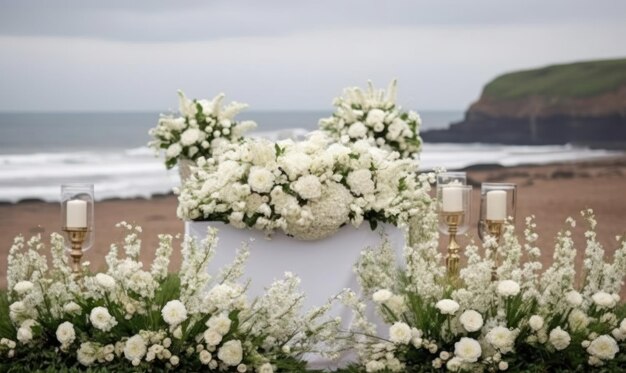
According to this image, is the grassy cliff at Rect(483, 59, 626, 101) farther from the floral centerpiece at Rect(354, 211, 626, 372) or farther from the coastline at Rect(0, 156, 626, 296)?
the floral centerpiece at Rect(354, 211, 626, 372)

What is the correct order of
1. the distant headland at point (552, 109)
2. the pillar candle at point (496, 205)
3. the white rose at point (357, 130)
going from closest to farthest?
the pillar candle at point (496, 205) < the white rose at point (357, 130) < the distant headland at point (552, 109)

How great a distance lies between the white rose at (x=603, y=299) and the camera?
4898 millimetres

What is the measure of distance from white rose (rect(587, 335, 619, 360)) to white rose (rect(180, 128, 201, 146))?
10.6 feet

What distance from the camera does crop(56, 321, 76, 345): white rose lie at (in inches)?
185

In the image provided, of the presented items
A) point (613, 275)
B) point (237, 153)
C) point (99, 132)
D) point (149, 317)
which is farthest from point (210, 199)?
point (99, 132)

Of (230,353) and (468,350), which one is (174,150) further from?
(468,350)

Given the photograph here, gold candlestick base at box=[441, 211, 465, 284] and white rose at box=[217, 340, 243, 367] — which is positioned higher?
gold candlestick base at box=[441, 211, 465, 284]

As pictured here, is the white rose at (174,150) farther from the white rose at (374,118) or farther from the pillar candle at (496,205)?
the pillar candle at (496,205)

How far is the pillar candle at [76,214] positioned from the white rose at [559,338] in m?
2.49

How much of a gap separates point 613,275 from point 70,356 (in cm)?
252

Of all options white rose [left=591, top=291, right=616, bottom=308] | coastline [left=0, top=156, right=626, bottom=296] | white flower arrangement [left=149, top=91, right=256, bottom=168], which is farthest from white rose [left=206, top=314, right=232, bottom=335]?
coastline [left=0, top=156, right=626, bottom=296]

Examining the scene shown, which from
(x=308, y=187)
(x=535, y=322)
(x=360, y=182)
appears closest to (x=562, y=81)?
(x=360, y=182)

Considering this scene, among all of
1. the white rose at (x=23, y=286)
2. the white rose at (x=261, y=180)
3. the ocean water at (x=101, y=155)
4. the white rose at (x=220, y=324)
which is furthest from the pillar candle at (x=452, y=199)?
the ocean water at (x=101, y=155)

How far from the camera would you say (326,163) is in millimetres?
5289
